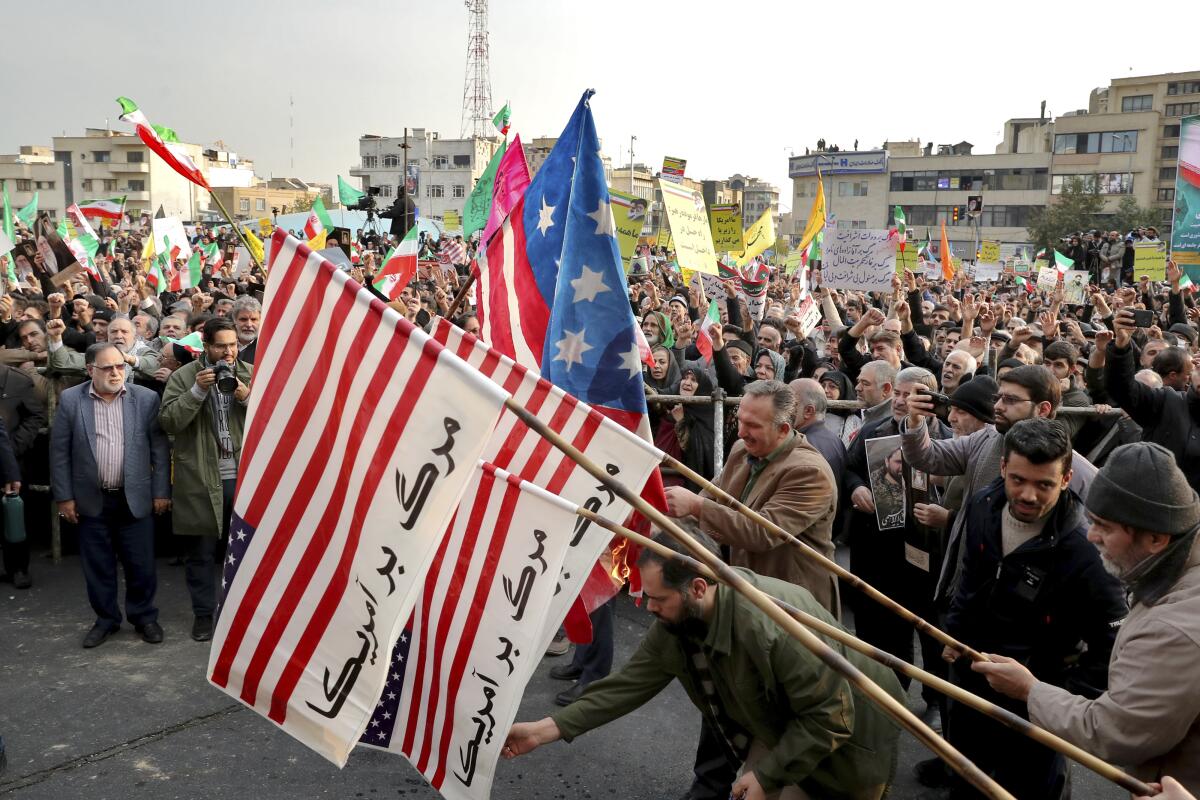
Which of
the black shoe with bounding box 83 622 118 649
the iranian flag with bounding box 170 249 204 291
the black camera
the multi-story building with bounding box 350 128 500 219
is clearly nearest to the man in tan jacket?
the black camera

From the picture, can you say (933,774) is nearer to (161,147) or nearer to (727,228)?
(161,147)

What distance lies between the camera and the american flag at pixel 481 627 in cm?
299

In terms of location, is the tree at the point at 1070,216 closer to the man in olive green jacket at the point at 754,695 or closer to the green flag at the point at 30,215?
the green flag at the point at 30,215

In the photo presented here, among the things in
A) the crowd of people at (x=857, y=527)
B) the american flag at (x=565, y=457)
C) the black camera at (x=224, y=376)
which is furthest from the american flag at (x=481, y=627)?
the black camera at (x=224, y=376)

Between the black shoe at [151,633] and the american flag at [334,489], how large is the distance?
3887 mm

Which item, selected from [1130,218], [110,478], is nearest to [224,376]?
A: [110,478]

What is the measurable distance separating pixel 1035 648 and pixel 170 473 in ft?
18.2

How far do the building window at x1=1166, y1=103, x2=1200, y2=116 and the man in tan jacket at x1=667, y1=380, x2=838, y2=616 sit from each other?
3359 inches

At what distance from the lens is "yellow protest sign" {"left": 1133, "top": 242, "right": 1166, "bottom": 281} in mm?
14500

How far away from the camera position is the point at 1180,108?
7469 centimetres

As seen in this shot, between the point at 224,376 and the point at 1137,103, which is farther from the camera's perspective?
the point at 1137,103

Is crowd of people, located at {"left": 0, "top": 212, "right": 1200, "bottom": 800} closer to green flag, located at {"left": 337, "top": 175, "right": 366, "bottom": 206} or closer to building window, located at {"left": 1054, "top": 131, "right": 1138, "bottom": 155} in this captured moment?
green flag, located at {"left": 337, "top": 175, "right": 366, "bottom": 206}

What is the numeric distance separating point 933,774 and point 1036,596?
1564mm

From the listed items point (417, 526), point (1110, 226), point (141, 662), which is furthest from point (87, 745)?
point (1110, 226)
